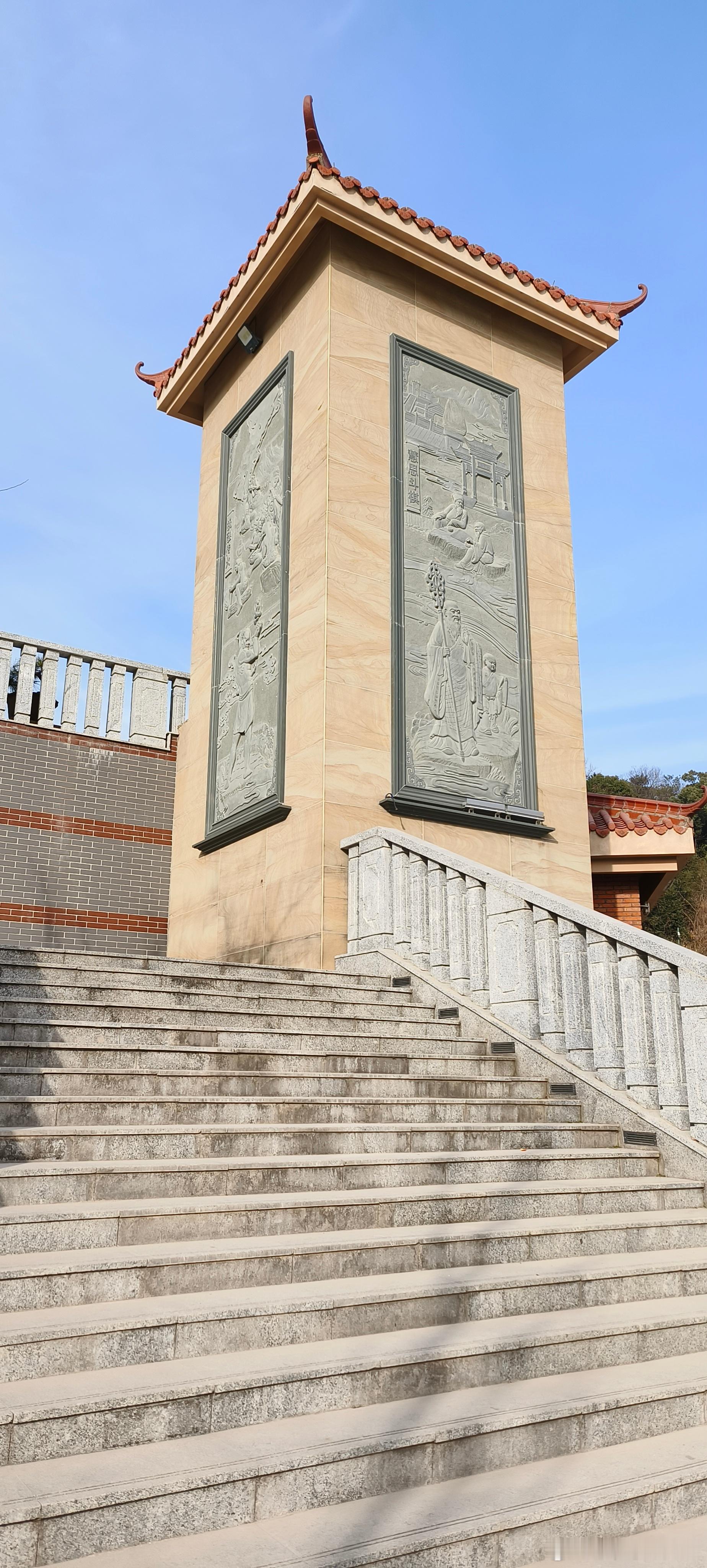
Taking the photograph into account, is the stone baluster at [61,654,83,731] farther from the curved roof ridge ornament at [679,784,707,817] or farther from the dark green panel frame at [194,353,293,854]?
the curved roof ridge ornament at [679,784,707,817]

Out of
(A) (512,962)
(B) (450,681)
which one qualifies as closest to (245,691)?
(B) (450,681)

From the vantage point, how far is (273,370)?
1086 cm

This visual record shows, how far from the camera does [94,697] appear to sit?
11.8 meters

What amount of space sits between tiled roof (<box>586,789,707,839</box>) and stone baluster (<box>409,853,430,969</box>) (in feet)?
15.2

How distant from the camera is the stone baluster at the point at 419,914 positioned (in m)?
7.37

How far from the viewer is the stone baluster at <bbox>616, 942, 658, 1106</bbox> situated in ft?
17.6

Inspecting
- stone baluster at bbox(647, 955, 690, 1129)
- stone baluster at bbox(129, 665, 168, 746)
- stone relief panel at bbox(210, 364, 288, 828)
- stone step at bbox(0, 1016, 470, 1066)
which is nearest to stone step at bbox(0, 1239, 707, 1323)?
stone baluster at bbox(647, 955, 690, 1129)

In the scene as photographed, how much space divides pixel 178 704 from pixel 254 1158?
28.4 feet

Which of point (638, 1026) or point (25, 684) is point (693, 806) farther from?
point (25, 684)

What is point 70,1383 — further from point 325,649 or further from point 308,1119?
point 325,649

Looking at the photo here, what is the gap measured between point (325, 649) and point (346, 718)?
24.1 inches

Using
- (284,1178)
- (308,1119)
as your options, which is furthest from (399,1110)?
(284,1178)

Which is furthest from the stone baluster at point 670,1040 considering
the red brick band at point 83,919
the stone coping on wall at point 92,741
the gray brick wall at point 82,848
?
the stone coping on wall at point 92,741

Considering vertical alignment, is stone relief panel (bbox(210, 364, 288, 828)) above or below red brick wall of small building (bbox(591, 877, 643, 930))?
above
